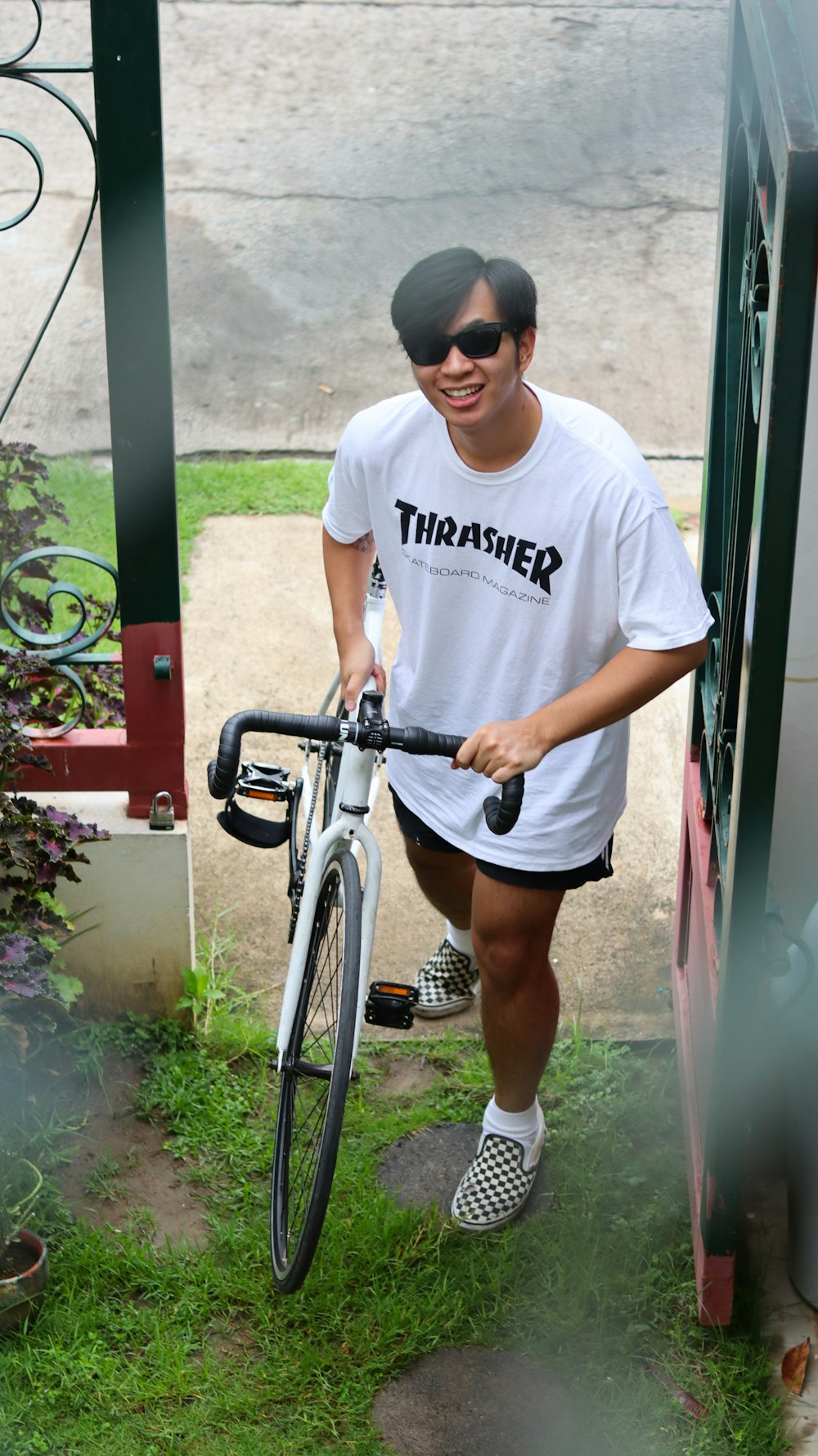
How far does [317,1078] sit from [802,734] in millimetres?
1009

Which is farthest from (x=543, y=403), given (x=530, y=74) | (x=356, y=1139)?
(x=530, y=74)

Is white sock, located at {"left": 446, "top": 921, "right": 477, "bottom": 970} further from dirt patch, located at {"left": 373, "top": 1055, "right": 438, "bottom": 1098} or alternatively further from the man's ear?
the man's ear

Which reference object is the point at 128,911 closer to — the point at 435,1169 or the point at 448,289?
the point at 435,1169

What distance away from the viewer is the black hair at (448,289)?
2.04 m

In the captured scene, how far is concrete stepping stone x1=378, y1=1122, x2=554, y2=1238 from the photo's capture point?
8.78 feet

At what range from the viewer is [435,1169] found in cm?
275

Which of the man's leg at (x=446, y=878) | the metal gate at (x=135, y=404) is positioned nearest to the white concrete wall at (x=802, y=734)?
the man's leg at (x=446, y=878)

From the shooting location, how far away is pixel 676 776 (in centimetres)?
380

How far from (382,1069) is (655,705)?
1.48 metres

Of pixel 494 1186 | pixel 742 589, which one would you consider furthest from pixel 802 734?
pixel 494 1186

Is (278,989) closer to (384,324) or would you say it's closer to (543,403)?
(543,403)

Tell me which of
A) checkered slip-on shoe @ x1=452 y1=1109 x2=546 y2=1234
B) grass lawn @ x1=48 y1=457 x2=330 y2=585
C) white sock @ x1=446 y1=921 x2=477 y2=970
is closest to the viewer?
checkered slip-on shoe @ x1=452 y1=1109 x2=546 y2=1234

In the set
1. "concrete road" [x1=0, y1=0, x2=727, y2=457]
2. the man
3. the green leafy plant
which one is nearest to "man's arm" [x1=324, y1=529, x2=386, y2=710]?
the man

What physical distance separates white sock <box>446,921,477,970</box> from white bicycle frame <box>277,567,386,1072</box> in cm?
62
